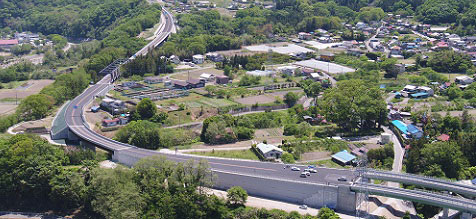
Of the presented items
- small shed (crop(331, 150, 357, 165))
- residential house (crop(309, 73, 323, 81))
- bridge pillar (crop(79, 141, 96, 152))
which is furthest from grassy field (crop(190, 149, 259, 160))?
residential house (crop(309, 73, 323, 81))

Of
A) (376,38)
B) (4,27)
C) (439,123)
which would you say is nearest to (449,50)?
(376,38)

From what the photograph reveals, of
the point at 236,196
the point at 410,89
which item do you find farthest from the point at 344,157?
the point at 410,89

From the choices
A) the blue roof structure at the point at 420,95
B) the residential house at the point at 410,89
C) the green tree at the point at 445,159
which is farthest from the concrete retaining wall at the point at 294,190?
the residential house at the point at 410,89

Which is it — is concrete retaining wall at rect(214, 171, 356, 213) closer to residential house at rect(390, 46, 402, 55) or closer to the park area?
the park area

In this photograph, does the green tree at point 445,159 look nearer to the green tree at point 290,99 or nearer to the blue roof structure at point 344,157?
the blue roof structure at point 344,157

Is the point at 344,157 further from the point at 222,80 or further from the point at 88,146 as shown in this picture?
the point at 222,80

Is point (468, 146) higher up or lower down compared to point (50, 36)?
higher up

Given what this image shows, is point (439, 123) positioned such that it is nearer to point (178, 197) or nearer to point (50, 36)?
point (178, 197)
